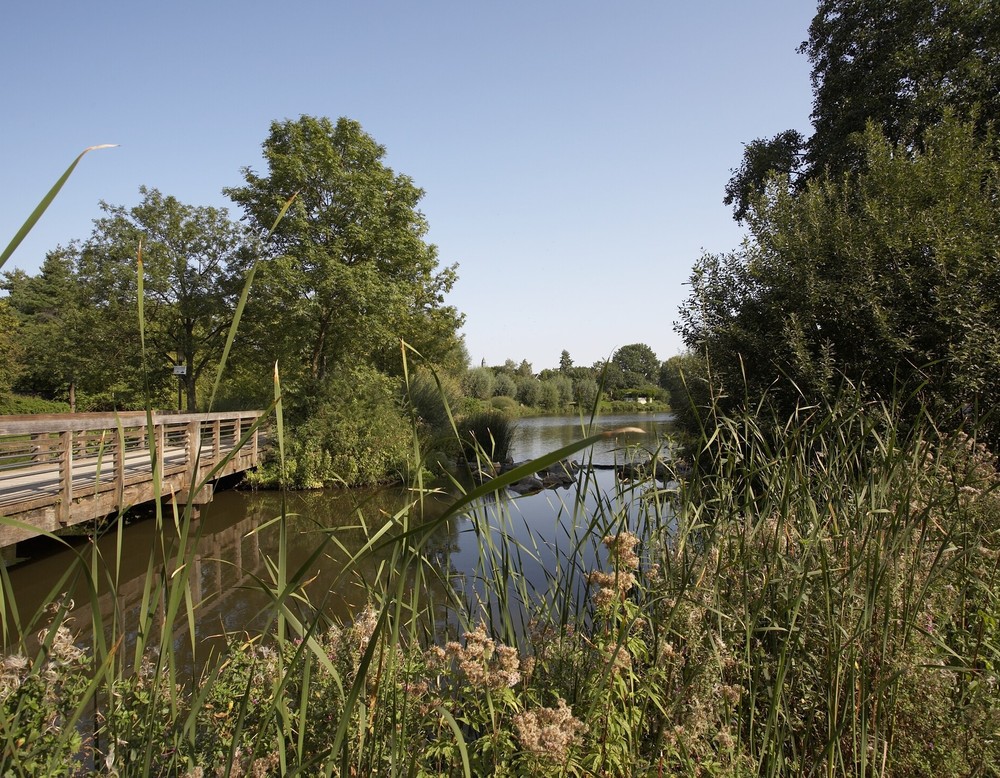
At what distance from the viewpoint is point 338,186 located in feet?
57.9

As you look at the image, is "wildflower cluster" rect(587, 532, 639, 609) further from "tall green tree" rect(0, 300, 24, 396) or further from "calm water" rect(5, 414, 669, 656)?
"tall green tree" rect(0, 300, 24, 396)

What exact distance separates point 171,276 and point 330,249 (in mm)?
5532

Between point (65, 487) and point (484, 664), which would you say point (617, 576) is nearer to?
point (484, 664)

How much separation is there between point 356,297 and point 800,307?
11.4 meters

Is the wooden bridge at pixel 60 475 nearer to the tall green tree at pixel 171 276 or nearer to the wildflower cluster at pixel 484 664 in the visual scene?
the wildflower cluster at pixel 484 664

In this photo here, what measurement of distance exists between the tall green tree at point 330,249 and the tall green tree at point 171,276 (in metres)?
1.90

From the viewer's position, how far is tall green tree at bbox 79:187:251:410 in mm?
17922

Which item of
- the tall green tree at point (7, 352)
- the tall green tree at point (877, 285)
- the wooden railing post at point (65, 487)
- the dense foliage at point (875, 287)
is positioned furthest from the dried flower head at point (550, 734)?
the tall green tree at point (7, 352)

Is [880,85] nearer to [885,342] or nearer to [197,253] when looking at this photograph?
[885,342]

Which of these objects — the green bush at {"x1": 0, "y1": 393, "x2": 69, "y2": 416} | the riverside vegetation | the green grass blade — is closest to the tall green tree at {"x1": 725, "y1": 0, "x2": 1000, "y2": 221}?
the riverside vegetation

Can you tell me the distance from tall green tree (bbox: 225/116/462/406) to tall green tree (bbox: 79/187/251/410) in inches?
74.9

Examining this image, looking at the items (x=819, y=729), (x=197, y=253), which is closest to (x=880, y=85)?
(x=819, y=729)

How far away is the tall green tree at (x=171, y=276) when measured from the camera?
1792cm

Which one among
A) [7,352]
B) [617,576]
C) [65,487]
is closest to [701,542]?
[617,576]
